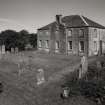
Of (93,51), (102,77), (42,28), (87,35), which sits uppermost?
(42,28)

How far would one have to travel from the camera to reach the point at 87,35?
102 feet

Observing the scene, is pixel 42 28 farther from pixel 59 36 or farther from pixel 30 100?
pixel 30 100

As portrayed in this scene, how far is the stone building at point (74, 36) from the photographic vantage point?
31.5 meters

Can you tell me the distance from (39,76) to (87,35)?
1915 centimetres

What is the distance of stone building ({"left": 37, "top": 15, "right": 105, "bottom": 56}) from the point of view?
103 feet

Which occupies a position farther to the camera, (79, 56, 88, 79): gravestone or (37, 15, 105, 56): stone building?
(37, 15, 105, 56): stone building

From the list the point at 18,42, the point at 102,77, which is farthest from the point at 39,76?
the point at 18,42

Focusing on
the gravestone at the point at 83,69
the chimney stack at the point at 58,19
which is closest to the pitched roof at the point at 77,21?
the chimney stack at the point at 58,19

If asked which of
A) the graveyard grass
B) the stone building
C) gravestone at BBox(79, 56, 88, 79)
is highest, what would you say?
the stone building

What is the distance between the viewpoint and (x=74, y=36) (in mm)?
33094

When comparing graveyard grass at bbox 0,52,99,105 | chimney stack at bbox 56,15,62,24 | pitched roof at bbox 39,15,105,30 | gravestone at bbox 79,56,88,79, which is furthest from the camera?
chimney stack at bbox 56,15,62,24

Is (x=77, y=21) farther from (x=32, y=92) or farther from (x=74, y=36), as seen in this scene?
(x=32, y=92)

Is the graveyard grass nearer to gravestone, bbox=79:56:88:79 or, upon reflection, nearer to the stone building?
gravestone, bbox=79:56:88:79

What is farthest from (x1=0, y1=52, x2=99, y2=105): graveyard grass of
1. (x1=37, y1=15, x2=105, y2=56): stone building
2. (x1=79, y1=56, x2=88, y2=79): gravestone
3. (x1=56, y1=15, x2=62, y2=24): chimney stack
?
(x1=56, y1=15, x2=62, y2=24): chimney stack
